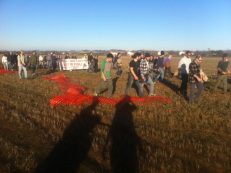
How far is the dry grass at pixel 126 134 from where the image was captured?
21.6ft

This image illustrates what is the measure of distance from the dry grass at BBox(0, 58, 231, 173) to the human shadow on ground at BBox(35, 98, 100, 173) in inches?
1.1

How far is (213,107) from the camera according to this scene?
12438mm

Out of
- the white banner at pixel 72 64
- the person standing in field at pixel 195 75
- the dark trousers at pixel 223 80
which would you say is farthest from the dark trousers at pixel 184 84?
the white banner at pixel 72 64

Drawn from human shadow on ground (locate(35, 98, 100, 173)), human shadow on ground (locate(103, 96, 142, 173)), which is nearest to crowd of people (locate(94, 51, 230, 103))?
human shadow on ground (locate(103, 96, 142, 173))

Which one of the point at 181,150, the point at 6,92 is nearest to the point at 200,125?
the point at 181,150

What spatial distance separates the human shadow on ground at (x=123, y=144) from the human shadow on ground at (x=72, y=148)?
1.61ft

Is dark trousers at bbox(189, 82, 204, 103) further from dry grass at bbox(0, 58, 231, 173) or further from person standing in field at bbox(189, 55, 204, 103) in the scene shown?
dry grass at bbox(0, 58, 231, 173)

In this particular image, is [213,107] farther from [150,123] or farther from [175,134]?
[175,134]

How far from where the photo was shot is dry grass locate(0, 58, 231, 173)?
6574 millimetres

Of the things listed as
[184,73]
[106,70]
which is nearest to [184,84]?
[184,73]

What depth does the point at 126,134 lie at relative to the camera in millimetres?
8648

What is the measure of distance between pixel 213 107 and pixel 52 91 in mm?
7562

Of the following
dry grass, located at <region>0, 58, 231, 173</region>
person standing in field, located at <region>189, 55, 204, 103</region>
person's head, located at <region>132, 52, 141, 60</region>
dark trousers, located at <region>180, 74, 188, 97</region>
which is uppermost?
person's head, located at <region>132, 52, 141, 60</region>

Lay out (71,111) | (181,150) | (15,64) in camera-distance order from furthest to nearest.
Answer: (15,64) < (71,111) < (181,150)
